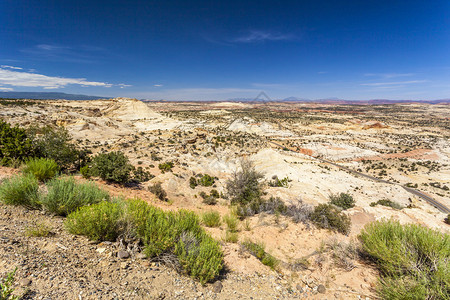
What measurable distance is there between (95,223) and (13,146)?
928 centimetres

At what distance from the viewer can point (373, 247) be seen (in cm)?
508

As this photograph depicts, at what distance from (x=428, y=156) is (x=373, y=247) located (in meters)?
48.2

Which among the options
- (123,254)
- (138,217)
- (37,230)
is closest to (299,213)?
(138,217)

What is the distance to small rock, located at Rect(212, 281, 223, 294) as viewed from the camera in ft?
12.0

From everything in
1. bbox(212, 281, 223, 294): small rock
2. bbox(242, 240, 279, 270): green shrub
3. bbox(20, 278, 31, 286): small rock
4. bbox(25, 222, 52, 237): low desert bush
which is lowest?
bbox(242, 240, 279, 270): green shrub

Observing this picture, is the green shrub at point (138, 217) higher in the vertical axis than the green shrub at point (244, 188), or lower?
higher

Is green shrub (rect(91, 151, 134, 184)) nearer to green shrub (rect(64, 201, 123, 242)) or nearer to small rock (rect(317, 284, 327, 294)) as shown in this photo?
green shrub (rect(64, 201, 123, 242))

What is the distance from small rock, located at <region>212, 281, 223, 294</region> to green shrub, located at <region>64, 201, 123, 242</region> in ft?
7.52

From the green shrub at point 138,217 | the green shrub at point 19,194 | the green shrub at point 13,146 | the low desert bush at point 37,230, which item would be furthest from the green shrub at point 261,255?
the green shrub at point 13,146

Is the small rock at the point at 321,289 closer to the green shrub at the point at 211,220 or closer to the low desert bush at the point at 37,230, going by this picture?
the green shrub at the point at 211,220

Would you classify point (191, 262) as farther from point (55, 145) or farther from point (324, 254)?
point (55, 145)

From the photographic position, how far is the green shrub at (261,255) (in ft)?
16.4

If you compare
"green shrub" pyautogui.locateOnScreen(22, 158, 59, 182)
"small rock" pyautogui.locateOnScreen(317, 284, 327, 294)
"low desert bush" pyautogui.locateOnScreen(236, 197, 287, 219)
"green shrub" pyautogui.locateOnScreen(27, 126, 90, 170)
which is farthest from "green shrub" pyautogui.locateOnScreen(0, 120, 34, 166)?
"small rock" pyautogui.locateOnScreen(317, 284, 327, 294)

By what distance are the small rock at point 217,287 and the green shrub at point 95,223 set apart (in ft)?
7.52
